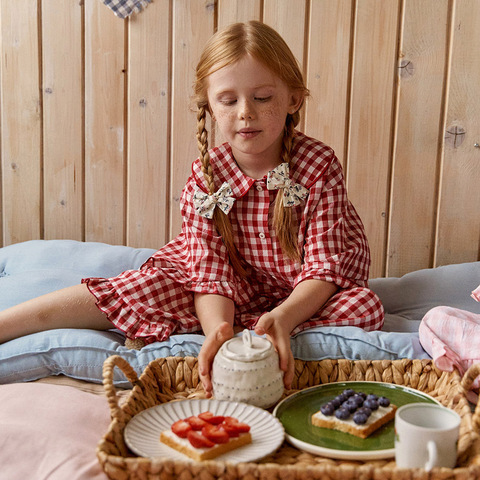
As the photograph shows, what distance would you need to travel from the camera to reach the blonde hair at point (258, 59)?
4.07ft

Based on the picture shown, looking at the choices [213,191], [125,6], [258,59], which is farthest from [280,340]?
[125,6]

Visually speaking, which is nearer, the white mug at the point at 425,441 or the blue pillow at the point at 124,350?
the white mug at the point at 425,441

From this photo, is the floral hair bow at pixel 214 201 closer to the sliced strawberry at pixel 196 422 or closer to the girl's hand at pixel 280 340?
the girl's hand at pixel 280 340

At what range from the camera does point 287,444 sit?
816mm

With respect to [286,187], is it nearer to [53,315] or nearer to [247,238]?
[247,238]

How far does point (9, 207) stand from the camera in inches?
76.0

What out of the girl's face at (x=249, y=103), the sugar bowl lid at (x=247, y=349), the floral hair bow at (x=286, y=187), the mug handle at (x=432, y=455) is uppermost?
the girl's face at (x=249, y=103)

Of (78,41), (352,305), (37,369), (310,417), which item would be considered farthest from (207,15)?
(310,417)

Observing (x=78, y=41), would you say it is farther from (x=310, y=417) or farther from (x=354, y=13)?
(x=310, y=417)

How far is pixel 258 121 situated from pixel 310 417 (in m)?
0.60

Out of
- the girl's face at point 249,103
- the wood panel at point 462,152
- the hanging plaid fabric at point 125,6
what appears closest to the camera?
the girl's face at point 249,103

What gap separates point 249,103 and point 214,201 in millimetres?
208

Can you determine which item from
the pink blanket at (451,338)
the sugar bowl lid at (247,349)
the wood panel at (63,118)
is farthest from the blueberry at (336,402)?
the wood panel at (63,118)

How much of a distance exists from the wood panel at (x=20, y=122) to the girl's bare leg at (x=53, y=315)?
2.32 ft
